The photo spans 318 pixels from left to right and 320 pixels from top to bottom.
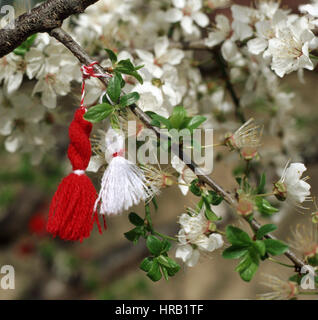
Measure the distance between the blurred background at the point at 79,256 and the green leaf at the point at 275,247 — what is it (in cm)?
131

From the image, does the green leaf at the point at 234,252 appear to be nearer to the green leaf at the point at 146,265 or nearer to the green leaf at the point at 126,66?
the green leaf at the point at 146,265

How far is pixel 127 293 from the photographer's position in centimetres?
209

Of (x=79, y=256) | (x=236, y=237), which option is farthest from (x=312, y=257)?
(x=79, y=256)

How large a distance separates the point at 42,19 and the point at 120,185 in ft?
0.96

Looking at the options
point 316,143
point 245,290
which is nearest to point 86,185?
point 316,143

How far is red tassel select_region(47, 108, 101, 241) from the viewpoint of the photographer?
654 mm

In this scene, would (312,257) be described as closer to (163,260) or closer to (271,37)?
(163,260)

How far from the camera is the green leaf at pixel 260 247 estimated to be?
1.88 ft

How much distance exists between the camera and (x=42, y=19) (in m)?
0.65

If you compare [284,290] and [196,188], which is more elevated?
[196,188]

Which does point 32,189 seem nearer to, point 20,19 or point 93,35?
point 93,35

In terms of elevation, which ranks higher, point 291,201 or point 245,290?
point 291,201

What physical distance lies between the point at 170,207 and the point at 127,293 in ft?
2.00
